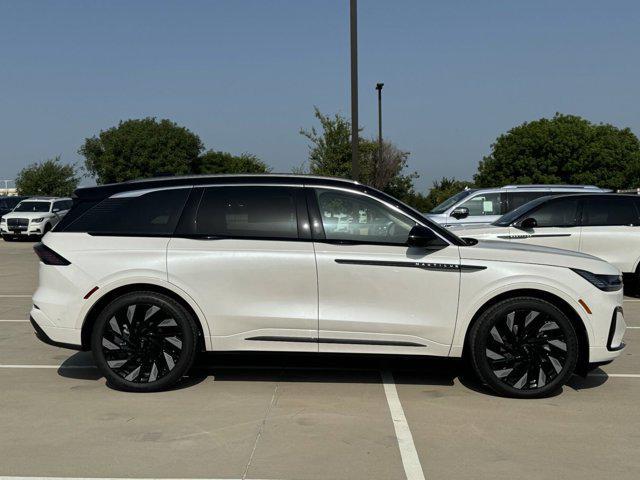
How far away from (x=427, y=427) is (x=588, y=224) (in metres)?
7.36

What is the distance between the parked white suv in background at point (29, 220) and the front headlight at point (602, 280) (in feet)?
82.8

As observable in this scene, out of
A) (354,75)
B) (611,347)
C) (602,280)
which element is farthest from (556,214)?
(354,75)

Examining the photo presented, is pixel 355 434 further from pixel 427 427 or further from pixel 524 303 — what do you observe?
pixel 524 303

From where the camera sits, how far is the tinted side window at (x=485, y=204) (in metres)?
14.9

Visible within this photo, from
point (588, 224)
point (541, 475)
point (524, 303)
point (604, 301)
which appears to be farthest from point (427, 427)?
point (588, 224)

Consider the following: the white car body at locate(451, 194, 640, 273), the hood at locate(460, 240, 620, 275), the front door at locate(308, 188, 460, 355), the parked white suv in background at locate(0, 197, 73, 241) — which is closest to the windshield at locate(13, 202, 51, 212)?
the parked white suv in background at locate(0, 197, 73, 241)

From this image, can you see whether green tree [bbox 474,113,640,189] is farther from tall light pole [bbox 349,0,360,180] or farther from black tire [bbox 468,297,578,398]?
black tire [bbox 468,297,578,398]

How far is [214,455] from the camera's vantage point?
4285mm

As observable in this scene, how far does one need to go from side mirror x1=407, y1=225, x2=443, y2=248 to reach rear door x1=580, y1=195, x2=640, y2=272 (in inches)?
248

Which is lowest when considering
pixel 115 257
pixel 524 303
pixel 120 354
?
pixel 120 354

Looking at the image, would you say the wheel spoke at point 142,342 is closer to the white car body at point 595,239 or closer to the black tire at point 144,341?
the black tire at point 144,341

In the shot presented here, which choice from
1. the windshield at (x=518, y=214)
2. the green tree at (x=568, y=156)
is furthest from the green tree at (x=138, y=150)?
the windshield at (x=518, y=214)

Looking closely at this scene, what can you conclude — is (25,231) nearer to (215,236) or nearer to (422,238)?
(215,236)

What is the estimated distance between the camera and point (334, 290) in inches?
216
